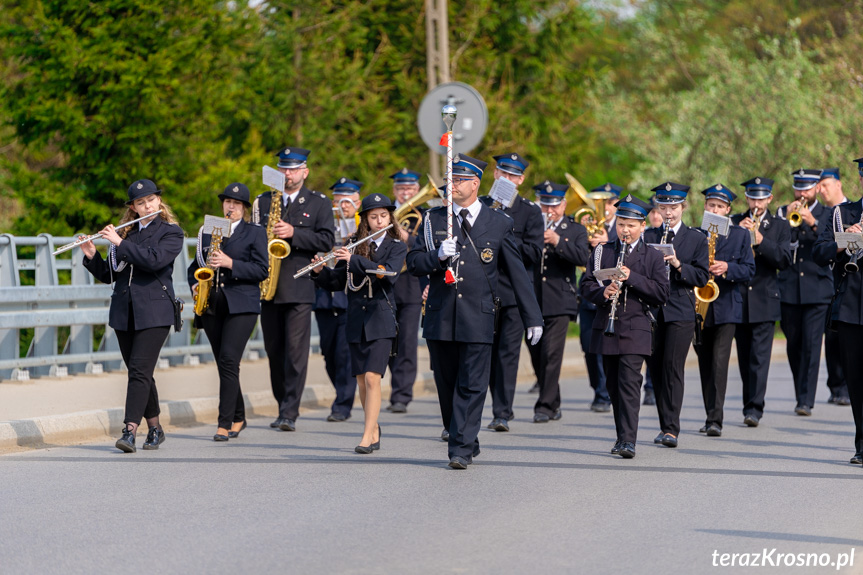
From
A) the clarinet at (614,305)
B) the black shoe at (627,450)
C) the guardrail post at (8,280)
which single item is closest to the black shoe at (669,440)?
the black shoe at (627,450)

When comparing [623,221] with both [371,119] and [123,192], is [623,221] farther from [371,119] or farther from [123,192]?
[371,119]

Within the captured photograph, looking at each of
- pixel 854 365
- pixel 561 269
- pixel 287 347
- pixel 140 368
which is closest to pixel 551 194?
pixel 561 269

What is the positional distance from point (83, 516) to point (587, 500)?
9.63 ft

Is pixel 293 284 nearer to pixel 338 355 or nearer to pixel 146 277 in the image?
pixel 338 355

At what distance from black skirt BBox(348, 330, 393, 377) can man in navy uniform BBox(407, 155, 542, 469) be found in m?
0.80

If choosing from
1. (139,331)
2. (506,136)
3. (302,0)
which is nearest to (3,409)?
(139,331)

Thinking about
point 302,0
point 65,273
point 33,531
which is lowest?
point 33,531

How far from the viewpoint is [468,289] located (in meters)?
9.66

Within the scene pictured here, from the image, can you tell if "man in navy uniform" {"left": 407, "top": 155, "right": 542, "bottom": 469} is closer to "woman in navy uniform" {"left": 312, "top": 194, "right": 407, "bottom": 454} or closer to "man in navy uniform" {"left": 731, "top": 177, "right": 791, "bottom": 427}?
"woman in navy uniform" {"left": 312, "top": 194, "right": 407, "bottom": 454}

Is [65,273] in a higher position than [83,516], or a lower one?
higher

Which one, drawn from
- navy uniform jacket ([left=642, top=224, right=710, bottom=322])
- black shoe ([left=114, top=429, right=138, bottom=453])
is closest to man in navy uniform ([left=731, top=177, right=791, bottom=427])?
navy uniform jacket ([left=642, top=224, right=710, bottom=322])

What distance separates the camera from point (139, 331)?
1034 centimetres

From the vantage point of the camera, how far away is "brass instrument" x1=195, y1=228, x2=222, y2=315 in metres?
11.1

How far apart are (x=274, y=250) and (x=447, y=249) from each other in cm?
281
